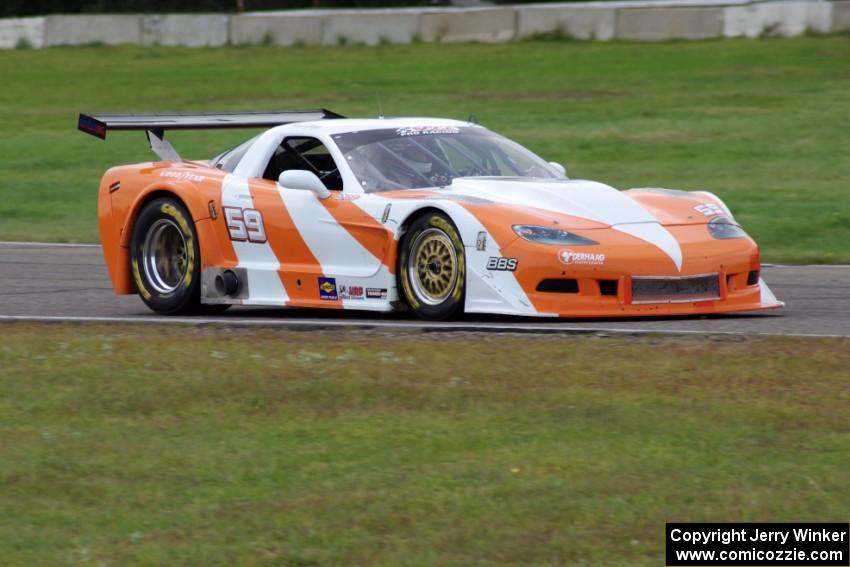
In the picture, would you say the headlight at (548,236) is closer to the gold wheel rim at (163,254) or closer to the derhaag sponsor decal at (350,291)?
the derhaag sponsor decal at (350,291)

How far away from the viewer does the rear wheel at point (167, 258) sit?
10.3 meters

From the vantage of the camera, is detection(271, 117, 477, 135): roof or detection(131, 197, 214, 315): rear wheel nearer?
detection(271, 117, 477, 135): roof

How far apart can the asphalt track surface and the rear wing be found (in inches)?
45.1

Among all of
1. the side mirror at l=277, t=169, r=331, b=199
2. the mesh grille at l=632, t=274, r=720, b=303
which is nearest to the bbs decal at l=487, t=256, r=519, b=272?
the mesh grille at l=632, t=274, r=720, b=303

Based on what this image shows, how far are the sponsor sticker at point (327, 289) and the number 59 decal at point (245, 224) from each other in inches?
20.6

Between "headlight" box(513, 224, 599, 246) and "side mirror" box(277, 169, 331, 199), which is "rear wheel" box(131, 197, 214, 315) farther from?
"headlight" box(513, 224, 599, 246)

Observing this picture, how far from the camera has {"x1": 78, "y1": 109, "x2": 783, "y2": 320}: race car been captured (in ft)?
28.9

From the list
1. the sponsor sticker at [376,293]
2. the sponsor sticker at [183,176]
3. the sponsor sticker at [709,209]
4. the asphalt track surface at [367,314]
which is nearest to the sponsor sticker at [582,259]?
the asphalt track surface at [367,314]

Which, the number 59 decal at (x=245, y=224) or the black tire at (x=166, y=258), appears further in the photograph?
the black tire at (x=166, y=258)

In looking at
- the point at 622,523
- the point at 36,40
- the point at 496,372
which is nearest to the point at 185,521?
the point at 622,523

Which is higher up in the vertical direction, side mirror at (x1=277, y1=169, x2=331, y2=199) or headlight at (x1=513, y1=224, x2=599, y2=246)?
side mirror at (x1=277, y1=169, x2=331, y2=199)

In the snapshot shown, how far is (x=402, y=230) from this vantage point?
926cm

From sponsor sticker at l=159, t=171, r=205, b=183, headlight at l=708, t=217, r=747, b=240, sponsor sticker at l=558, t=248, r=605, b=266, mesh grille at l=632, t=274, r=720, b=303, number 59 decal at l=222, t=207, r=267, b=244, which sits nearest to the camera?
sponsor sticker at l=558, t=248, r=605, b=266

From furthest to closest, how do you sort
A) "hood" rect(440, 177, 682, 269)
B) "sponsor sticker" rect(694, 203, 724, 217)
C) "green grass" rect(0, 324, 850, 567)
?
"sponsor sticker" rect(694, 203, 724, 217) → "hood" rect(440, 177, 682, 269) → "green grass" rect(0, 324, 850, 567)
